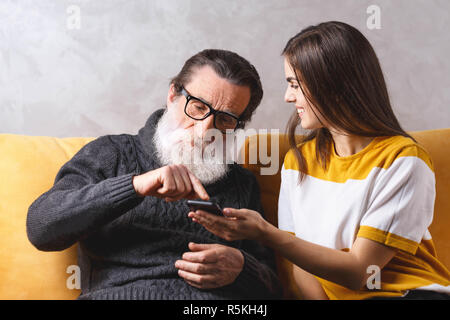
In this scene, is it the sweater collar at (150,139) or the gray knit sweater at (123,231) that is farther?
the sweater collar at (150,139)

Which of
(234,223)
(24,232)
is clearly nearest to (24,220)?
(24,232)

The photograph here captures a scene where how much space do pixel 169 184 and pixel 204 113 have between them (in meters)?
0.38

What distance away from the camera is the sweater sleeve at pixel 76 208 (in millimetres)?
974

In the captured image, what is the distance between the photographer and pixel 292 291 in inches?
53.0

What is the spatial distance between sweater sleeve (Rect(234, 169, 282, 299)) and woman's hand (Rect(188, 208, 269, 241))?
8.6 inches

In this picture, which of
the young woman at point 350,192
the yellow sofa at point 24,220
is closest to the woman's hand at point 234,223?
the young woman at point 350,192

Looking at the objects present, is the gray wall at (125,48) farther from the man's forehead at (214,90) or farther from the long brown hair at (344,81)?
the long brown hair at (344,81)

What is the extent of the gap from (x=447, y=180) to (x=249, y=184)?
0.71 m

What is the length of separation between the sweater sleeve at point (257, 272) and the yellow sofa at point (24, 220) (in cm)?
12

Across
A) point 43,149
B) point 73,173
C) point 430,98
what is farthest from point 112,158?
point 430,98

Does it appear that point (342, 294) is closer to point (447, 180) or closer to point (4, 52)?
point (447, 180)

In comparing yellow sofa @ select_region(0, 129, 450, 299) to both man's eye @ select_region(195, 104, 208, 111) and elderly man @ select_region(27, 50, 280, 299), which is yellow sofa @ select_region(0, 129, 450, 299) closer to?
elderly man @ select_region(27, 50, 280, 299)

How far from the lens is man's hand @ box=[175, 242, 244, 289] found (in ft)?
3.54

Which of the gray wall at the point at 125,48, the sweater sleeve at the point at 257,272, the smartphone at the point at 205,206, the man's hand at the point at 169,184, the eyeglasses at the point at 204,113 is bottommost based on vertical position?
the sweater sleeve at the point at 257,272
